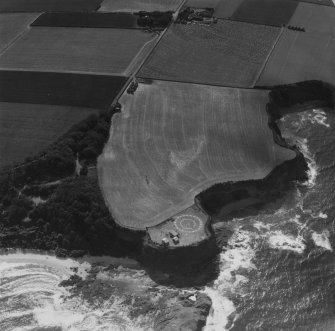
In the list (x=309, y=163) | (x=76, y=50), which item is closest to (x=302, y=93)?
(x=309, y=163)

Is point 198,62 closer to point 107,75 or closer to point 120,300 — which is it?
point 107,75

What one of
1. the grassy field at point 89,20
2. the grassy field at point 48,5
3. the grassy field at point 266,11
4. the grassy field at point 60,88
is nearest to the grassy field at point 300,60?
the grassy field at point 266,11

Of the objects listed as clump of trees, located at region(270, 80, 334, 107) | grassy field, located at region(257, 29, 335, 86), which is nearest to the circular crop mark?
clump of trees, located at region(270, 80, 334, 107)

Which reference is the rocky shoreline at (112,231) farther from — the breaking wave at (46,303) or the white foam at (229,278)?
the breaking wave at (46,303)

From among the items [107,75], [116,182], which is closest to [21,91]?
[107,75]

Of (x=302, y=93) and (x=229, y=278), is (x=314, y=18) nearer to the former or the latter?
(x=302, y=93)

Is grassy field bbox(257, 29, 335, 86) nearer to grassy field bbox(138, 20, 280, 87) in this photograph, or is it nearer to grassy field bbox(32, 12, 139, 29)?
grassy field bbox(138, 20, 280, 87)
